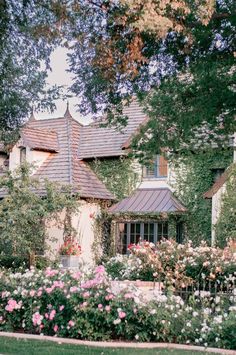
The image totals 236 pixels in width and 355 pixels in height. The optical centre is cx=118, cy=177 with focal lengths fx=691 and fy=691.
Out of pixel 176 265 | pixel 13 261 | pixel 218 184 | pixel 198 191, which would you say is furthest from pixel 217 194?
pixel 176 265

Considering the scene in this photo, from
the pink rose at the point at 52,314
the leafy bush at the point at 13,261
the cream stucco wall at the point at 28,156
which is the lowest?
the leafy bush at the point at 13,261

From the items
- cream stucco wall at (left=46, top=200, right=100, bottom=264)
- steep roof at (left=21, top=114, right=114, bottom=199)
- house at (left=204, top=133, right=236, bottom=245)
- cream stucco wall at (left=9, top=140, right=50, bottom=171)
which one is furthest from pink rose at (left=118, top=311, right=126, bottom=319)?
cream stucco wall at (left=9, top=140, right=50, bottom=171)

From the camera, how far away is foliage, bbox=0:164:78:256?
83.9 feet

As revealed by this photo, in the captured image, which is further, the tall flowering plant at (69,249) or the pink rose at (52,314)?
the tall flowering plant at (69,249)

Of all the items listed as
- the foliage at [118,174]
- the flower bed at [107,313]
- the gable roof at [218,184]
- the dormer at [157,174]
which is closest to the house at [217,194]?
the gable roof at [218,184]

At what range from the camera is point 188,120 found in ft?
57.5

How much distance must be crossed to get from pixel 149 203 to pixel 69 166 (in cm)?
405

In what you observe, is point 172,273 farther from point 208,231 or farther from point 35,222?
point 208,231

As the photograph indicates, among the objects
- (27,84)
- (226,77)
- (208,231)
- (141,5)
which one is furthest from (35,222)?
(141,5)

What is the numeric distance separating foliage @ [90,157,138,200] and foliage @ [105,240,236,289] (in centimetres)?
1278

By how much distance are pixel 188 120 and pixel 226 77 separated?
1.49 metres

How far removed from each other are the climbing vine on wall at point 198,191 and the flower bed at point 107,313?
654 inches

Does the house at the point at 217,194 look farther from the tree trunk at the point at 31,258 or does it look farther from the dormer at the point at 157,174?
the tree trunk at the point at 31,258

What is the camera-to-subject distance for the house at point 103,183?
29875mm
